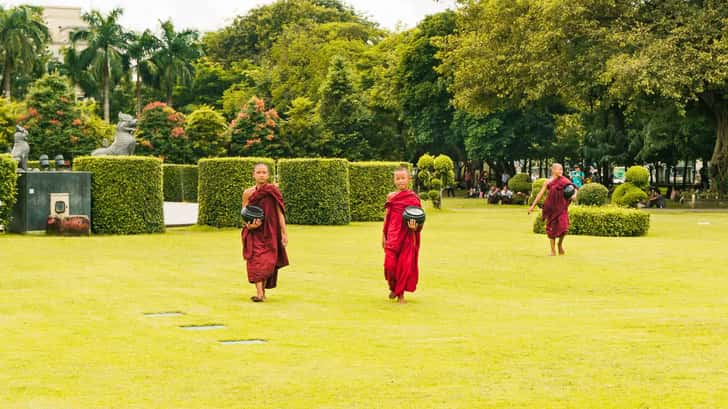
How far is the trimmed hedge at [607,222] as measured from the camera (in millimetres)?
24797

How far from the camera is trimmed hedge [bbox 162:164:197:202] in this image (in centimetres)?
4662

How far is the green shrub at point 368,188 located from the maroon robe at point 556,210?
39.9ft

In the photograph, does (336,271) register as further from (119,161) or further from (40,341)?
(119,161)

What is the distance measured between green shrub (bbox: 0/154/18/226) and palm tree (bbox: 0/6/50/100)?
156ft

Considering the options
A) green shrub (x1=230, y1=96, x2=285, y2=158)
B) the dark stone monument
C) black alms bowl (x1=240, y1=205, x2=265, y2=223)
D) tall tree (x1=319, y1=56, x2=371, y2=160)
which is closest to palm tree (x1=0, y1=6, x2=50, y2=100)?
green shrub (x1=230, y1=96, x2=285, y2=158)

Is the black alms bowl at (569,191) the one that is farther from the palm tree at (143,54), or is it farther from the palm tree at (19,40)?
the palm tree at (143,54)

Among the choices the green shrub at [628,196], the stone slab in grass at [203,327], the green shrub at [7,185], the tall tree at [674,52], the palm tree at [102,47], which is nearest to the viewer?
the stone slab in grass at [203,327]

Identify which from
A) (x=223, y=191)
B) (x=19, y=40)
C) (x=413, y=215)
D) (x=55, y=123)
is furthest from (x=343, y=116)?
(x=413, y=215)

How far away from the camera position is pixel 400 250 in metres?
12.6

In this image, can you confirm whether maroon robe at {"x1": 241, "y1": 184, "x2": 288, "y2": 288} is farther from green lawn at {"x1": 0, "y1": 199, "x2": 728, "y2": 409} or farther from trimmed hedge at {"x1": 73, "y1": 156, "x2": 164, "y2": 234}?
trimmed hedge at {"x1": 73, "y1": 156, "x2": 164, "y2": 234}

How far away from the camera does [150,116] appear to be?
194ft

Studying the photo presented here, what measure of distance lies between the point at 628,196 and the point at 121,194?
1431 cm

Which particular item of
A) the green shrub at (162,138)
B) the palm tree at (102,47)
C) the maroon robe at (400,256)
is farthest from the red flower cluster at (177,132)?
the maroon robe at (400,256)

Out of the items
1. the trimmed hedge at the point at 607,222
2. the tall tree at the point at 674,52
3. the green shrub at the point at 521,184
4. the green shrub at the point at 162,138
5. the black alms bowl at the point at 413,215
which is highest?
the tall tree at the point at 674,52
